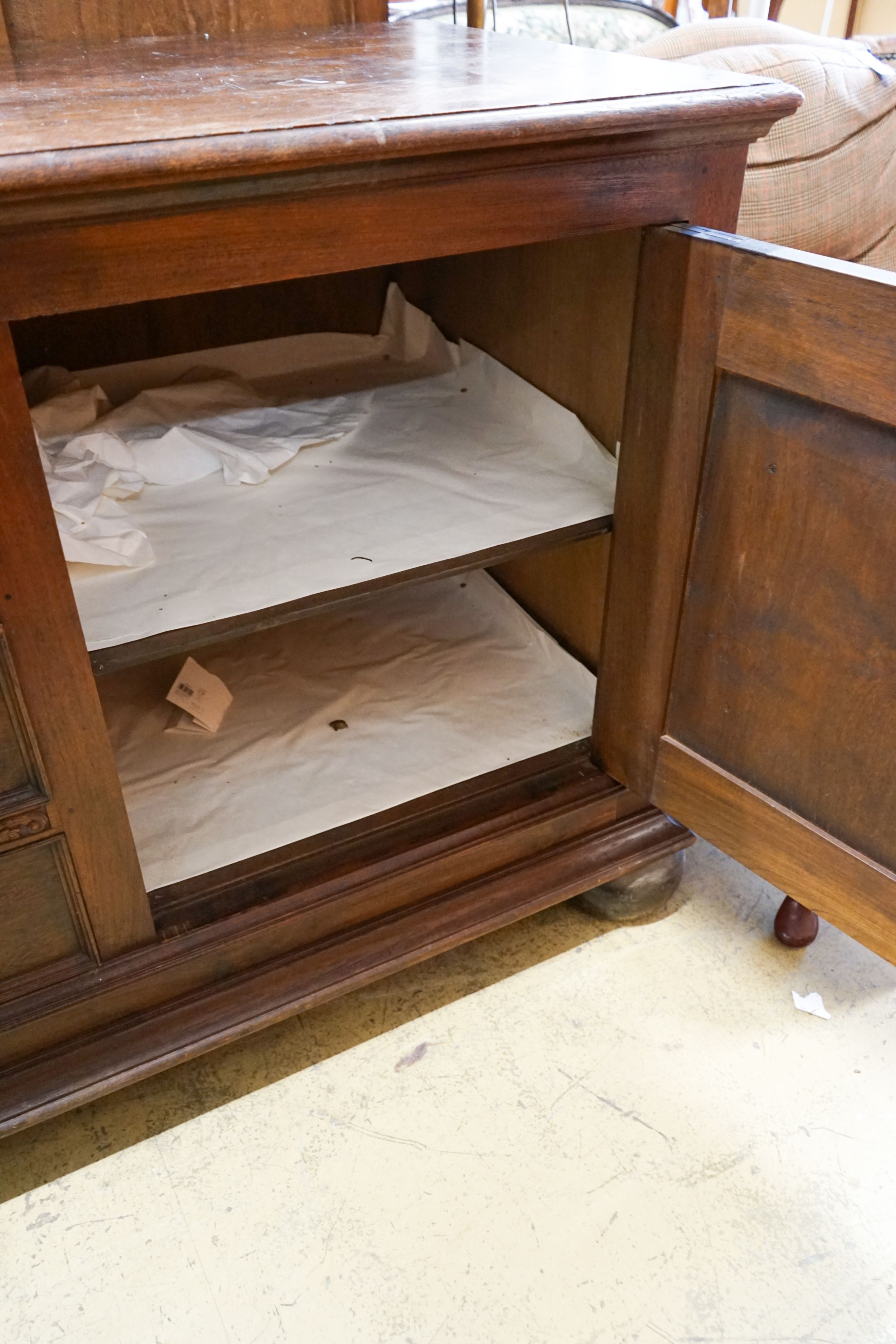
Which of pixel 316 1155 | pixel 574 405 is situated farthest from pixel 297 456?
pixel 316 1155

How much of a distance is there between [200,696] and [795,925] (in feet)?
2.21

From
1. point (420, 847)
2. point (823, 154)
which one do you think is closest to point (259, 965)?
point (420, 847)

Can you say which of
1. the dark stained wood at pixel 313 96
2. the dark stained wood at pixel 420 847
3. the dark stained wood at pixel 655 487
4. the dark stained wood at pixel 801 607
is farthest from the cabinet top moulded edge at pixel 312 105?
the dark stained wood at pixel 420 847

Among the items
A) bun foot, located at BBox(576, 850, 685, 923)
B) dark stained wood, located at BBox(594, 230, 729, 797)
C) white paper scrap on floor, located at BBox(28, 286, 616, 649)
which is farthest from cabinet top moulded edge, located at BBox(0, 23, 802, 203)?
bun foot, located at BBox(576, 850, 685, 923)

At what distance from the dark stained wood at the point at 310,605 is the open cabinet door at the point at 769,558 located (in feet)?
0.19

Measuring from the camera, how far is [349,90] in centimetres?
74

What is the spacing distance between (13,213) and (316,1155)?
2.45 feet

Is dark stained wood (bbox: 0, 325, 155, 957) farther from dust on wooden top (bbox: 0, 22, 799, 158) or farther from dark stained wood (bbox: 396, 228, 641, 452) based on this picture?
dark stained wood (bbox: 396, 228, 641, 452)

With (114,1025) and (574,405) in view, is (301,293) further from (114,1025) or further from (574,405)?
(114,1025)

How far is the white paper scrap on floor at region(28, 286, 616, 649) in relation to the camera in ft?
2.80

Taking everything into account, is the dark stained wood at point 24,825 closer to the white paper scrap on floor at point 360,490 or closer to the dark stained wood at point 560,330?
the white paper scrap on floor at point 360,490

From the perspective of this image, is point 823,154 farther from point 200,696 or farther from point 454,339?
point 200,696

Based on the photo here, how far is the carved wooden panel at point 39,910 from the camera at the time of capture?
0.75 m

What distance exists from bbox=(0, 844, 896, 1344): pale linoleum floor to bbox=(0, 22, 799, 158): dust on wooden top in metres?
0.76
